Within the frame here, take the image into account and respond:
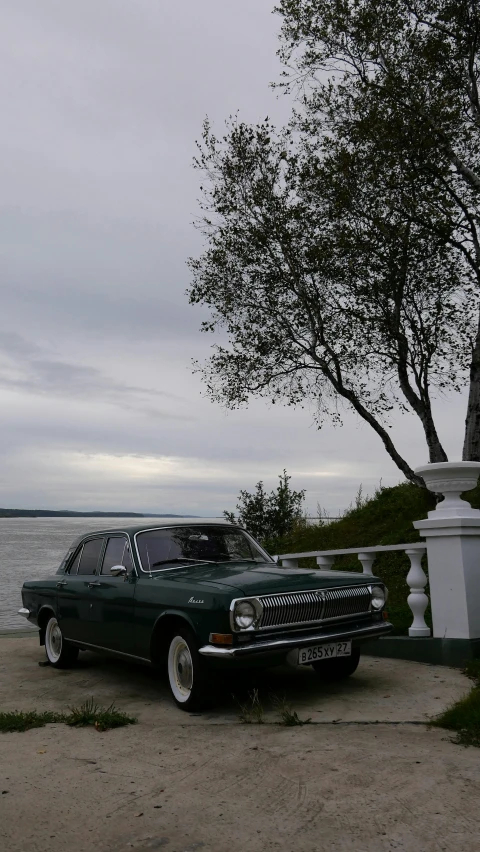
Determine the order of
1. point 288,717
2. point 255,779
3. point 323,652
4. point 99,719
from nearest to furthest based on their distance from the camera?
point 255,779
point 288,717
point 99,719
point 323,652

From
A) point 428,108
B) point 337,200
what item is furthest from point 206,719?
point 428,108

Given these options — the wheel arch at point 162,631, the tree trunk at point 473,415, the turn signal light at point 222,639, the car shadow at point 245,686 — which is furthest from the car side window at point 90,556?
the tree trunk at point 473,415

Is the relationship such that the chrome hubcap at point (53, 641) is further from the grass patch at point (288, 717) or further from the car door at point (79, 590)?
the grass patch at point (288, 717)

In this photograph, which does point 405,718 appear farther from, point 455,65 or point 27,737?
point 455,65

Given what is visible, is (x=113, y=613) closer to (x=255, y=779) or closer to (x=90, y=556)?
(x=90, y=556)

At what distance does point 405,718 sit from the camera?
5.52m

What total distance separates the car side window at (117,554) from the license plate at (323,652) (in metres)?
2.00

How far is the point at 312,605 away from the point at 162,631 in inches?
51.7

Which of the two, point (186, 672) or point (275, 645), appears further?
point (186, 672)

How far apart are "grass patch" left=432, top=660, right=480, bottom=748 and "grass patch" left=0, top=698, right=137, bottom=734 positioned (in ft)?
7.48

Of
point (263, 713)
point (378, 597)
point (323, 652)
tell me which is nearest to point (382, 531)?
point (378, 597)

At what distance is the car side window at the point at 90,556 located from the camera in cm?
813

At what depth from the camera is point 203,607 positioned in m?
6.00

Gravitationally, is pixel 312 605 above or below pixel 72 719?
above
